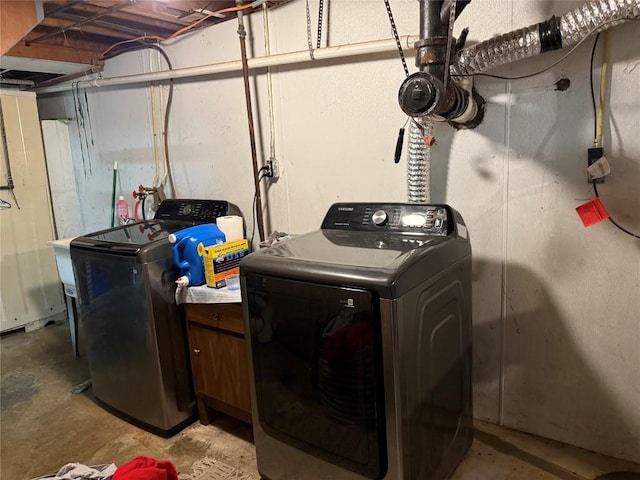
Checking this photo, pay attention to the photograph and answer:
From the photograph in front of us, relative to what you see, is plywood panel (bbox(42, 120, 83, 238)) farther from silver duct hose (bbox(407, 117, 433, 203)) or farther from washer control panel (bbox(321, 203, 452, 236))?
silver duct hose (bbox(407, 117, 433, 203))

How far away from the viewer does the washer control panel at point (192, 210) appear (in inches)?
107

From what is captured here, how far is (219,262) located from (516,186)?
137 centimetres

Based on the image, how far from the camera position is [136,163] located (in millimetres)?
3332

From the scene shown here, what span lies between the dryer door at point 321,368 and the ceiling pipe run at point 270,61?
46.5 inches

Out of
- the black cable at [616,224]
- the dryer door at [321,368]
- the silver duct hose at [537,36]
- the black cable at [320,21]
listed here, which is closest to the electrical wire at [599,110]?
the black cable at [616,224]

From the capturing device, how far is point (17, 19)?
7.81ft

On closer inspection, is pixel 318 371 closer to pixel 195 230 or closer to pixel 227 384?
pixel 227 384

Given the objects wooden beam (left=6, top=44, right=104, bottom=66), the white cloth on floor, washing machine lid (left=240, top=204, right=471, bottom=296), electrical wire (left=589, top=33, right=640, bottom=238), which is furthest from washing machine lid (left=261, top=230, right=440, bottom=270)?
wooden beam (left=6, top=44, right=104, bottom=66)

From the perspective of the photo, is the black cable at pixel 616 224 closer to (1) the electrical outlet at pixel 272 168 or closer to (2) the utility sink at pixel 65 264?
(1) the electrical outlet at pixel 272 168

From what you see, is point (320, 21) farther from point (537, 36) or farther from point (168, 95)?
point (168, 95)

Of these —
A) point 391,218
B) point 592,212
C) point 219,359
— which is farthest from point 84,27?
point 592,212

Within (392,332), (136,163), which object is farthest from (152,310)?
(136,163)

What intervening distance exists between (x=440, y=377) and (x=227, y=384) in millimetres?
1042

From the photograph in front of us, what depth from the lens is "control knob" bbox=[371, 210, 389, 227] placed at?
191cm
